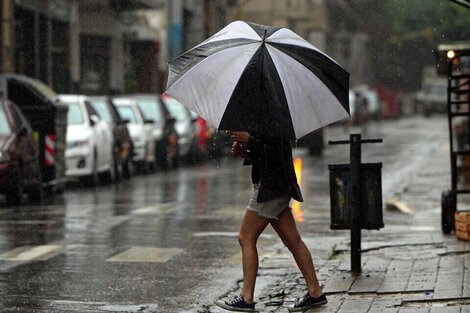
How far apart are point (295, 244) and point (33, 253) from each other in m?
4.05

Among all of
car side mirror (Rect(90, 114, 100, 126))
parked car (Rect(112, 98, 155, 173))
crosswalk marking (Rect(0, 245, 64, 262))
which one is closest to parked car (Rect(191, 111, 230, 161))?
parked car (Rect(112, 98, 155, 173))

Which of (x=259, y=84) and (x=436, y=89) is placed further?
(x=436, y=89)

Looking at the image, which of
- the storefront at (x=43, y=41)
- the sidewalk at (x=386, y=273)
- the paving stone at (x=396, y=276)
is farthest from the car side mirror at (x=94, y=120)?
the paving stone at (x=396, y=276)

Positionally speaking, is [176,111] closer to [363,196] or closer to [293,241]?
[363,196]

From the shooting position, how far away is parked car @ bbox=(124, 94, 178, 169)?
3080 cm

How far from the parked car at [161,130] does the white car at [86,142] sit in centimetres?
442

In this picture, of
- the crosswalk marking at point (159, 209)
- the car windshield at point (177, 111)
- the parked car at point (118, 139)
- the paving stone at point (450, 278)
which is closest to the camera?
the paving stone at point (450, 278)

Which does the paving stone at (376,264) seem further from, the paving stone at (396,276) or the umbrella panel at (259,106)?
the umbrella panel at (259,106)

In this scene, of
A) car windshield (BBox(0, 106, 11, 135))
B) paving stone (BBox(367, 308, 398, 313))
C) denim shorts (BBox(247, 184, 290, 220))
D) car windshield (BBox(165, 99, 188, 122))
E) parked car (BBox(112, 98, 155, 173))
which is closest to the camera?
paving stone (BBox(367, 308, 398, 313))

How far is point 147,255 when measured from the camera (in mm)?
12781

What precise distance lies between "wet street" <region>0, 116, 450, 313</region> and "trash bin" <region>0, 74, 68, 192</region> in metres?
0.54

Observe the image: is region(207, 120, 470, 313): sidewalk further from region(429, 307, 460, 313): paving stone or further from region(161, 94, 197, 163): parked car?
region(161, 94, 197, 163): parked car

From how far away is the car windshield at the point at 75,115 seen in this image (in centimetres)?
2492

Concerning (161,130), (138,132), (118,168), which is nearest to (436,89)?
(161,130)
